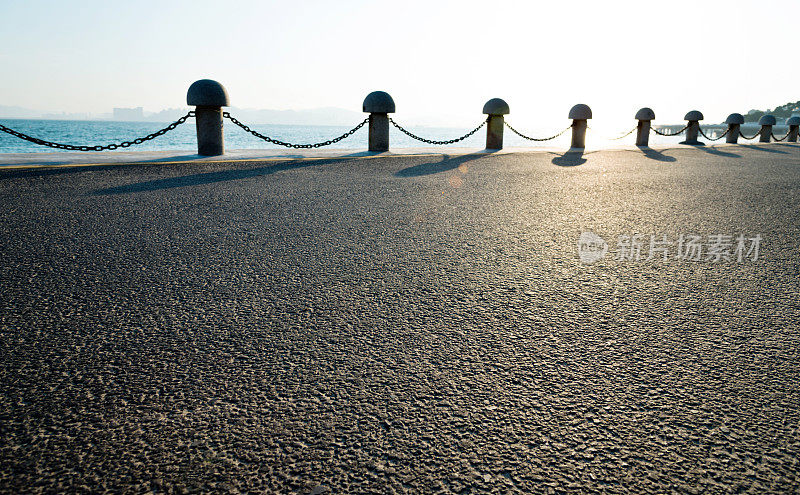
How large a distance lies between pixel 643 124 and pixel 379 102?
40.2ft

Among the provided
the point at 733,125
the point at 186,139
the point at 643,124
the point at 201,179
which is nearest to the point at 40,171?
the point at 201,179

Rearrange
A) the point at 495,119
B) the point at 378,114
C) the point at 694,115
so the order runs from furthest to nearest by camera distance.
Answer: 1. the point at 694,115
2. the point at 495,119
3. the point at 378,114

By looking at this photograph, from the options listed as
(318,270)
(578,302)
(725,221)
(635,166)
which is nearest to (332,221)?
(318,270)

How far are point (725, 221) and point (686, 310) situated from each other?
3.33 m

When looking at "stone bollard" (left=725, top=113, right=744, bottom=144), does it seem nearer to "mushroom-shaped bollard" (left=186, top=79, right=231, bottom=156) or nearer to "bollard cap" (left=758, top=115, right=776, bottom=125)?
"bollard cap" (left=758, top=115, right=776, bottom=125)

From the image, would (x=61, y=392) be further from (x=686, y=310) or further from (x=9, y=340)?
(x=686, y=310)

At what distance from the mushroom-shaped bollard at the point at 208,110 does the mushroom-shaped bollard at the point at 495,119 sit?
346 inches

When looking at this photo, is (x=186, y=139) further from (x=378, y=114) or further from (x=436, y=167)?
(x=436, y=167)

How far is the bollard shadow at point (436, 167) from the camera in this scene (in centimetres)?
967

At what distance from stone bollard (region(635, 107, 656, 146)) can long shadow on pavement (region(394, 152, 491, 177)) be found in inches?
407

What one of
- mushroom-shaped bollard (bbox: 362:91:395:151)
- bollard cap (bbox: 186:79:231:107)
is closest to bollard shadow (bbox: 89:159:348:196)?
bollard cap (bbox: 186:79:231:107)

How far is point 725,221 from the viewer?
5.59m

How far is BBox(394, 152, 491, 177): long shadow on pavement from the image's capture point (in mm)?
9674

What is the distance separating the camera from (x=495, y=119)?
16766mm
